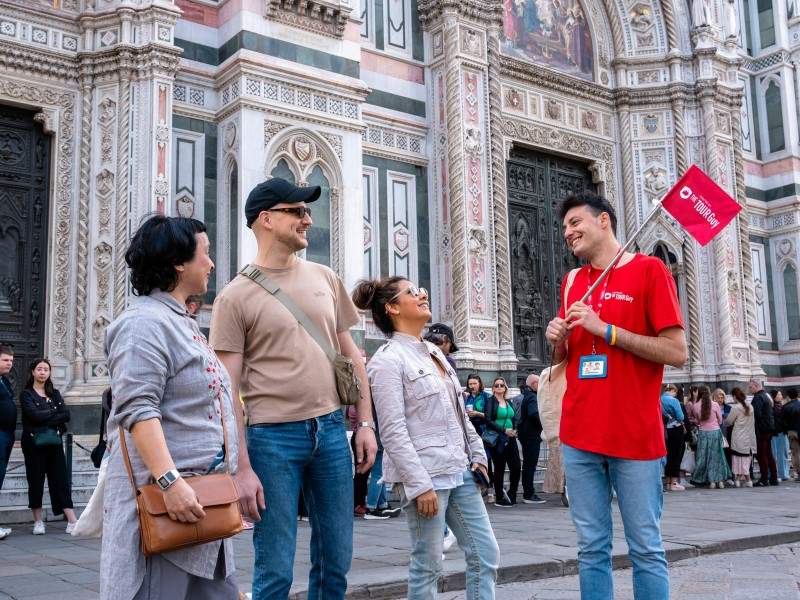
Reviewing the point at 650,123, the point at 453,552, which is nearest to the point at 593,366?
the point at 453,552

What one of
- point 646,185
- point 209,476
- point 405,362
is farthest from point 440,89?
point 209,476

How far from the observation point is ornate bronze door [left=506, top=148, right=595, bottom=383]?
15469 millimetres

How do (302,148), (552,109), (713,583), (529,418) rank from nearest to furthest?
(713,583)
(529,418)
(302,148)
(552,109)

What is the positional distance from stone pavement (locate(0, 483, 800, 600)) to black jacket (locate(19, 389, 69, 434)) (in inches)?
38.0

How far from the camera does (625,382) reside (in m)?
3.54

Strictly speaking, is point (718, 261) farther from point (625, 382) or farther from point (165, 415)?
point (165, 415)

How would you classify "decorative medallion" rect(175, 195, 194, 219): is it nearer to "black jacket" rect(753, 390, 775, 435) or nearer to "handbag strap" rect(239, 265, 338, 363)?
"handbag strap" rect(239, 265, 338, 363)

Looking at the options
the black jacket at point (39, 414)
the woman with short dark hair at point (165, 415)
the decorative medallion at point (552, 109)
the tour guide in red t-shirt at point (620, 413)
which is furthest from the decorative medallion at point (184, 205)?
the woman with short dark hair at point (165, 415)

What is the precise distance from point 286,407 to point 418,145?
459 inches

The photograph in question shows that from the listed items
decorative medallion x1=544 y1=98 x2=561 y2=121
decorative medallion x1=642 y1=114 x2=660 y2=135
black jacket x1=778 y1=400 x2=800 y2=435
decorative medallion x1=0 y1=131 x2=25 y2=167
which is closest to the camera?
decorative medallion x1=0 y1=131 x2=25 y2=167

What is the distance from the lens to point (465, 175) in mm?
13992

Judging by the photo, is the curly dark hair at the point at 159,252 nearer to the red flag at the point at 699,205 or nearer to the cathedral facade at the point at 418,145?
the red flag at the point at 699,205

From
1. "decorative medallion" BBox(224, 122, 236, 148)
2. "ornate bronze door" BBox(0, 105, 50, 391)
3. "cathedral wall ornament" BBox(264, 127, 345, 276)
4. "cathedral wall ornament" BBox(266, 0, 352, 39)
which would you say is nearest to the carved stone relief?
"cathedral wall ornament" BBox(266, 0, 352, 39)

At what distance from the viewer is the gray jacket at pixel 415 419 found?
3533 mm
